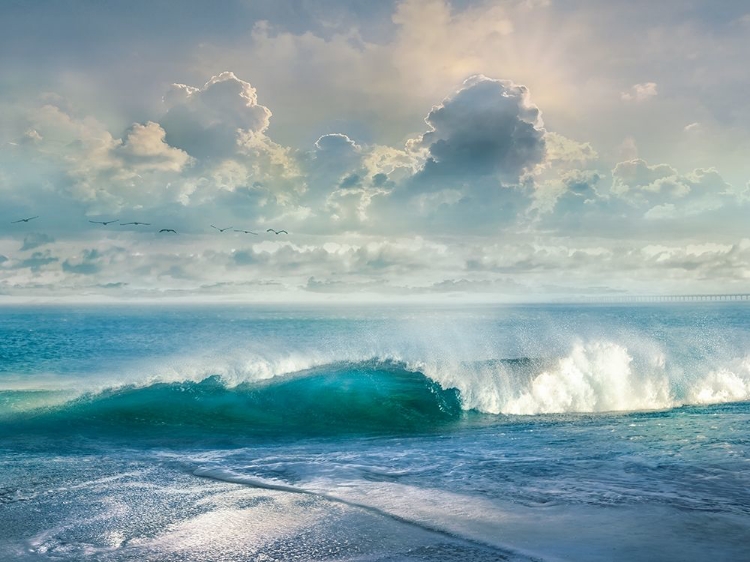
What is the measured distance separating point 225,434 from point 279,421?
2.54 metres

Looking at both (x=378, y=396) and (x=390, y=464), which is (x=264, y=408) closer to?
(x=378, y=396)

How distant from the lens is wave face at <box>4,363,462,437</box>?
18469 millimetres

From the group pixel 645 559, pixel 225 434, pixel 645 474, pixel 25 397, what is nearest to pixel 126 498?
pixel 225 434

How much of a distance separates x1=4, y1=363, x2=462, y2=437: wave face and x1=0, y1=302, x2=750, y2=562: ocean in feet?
0.36

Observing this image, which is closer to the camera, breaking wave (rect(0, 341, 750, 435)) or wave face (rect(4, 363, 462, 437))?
wave face (rect(4, 363, 462, 437))

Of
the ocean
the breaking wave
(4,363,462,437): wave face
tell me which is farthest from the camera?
the breaking wave

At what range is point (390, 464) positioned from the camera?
12.6 metres

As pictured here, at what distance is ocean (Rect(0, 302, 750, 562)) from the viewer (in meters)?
8.04

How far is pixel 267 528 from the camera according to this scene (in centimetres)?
861

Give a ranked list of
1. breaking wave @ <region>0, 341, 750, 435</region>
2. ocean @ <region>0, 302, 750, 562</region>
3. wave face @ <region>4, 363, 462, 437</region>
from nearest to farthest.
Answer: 1. ocean @ <region>0, 302, 750, 562</region>
2. wave face @ <region>4, 363, 462, 437</region>
3. breaking wave @ <region>0, 341, 750, 435</region>

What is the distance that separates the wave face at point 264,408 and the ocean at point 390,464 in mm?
111

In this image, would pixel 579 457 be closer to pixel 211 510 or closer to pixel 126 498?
pixel 211 510

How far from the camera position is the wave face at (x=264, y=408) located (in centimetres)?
1847

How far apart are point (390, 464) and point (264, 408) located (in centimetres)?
975
